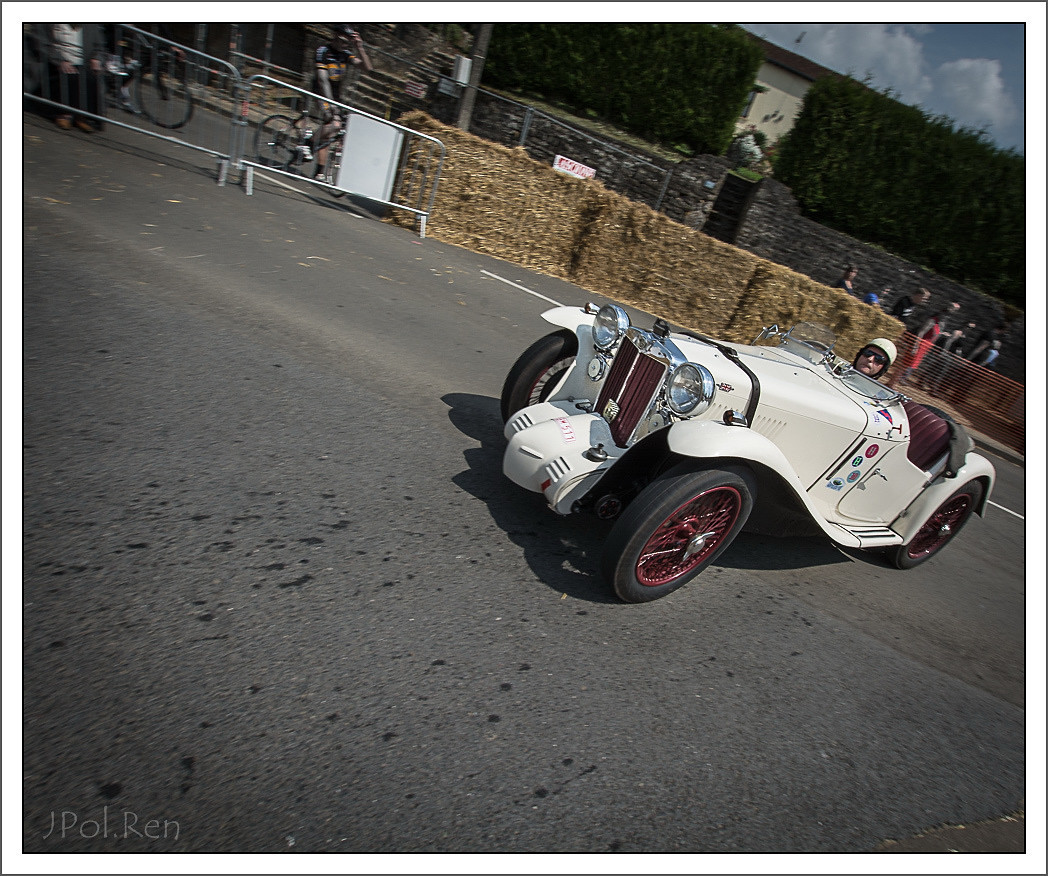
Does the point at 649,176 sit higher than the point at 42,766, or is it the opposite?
the point at 649,176

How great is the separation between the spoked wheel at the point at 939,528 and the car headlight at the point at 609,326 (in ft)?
8.70

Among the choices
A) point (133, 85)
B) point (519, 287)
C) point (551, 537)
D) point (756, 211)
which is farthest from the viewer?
point (756, 211)

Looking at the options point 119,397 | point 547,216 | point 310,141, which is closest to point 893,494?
point 119,397

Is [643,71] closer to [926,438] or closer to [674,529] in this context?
[926,438]

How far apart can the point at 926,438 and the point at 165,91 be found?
12038 millimetres

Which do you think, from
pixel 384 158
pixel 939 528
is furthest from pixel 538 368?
pixel 384 158

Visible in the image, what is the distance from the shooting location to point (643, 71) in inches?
781

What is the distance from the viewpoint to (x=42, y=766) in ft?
6.13

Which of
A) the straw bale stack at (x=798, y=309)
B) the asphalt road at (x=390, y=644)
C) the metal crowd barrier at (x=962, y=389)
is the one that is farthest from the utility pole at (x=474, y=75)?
the asphalt road at (x=390, y=644)

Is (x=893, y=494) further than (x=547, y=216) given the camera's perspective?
No

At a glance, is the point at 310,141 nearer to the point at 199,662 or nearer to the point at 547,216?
the point at 547,216

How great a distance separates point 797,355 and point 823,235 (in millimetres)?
16604

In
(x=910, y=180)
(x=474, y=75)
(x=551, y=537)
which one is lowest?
(x=551, y=537)

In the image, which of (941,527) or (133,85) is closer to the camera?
(941,527)
